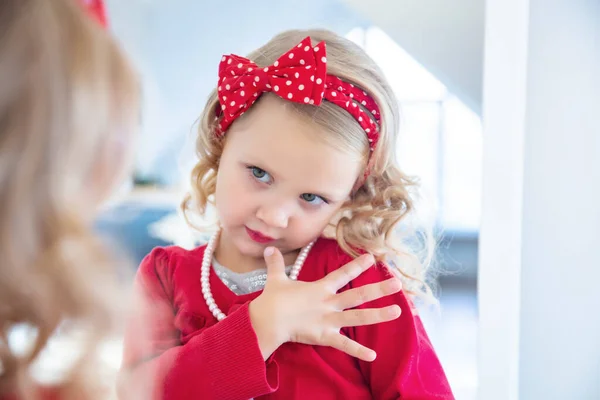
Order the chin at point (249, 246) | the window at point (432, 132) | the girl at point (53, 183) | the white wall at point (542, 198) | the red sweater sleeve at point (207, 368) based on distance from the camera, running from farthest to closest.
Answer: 1. the window at point (432, 132)
2. the white wall at point (542, 198)
3. the chin at point (249, 246)
4. the red sweater sleeve at point (207, 368)
5. the girl at point (53, 183)

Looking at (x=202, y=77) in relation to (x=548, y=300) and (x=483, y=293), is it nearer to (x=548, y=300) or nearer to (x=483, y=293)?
(x=483, y=293)

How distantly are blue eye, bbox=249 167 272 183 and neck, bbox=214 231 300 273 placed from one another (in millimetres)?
169

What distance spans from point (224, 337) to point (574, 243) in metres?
0.72

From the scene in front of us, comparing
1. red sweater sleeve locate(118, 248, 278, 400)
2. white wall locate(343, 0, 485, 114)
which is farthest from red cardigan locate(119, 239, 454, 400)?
white wall locate(343, 0, 485, 114)

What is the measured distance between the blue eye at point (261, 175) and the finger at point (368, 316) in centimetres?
23

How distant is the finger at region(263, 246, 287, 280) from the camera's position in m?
0.95

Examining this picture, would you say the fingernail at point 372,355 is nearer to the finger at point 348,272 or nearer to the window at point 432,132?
the finger at point 348,272

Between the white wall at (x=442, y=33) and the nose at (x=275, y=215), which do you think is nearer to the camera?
the nose at (x=275, y=215)

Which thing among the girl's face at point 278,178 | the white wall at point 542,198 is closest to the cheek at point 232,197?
the girl's face at point 278,178

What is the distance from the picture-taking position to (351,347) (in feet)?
2.94

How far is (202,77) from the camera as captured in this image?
1.42 metres

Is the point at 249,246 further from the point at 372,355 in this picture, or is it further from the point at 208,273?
the point at 372,355

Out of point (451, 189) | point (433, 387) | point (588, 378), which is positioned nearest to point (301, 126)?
point (433, 387)

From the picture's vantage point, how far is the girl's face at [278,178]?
90 cm
